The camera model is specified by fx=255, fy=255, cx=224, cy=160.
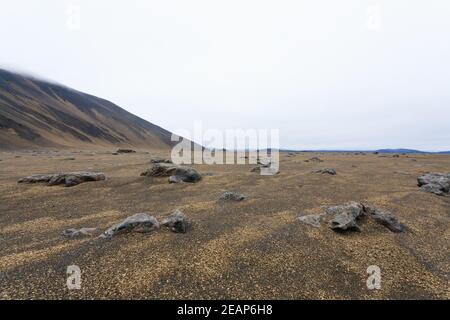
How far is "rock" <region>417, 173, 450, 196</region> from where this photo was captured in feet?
44.8

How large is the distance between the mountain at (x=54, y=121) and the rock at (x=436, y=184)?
2937 inches

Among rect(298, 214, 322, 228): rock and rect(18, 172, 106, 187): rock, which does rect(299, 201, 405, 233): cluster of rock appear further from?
rect(18, 172, 106, 187): rock

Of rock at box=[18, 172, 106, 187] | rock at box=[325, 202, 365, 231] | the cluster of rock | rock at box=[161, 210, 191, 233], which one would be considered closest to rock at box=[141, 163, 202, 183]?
rock at box=[18, 172, 106, 187]

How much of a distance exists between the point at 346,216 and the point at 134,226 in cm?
679

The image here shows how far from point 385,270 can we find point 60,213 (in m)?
11.2

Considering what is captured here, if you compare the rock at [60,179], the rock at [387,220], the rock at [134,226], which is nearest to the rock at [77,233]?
the rock at [134,226]

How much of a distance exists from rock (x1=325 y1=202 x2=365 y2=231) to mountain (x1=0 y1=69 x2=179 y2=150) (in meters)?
72.3

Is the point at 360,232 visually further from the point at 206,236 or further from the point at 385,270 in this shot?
the point at 206,236

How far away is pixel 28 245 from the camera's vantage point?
278 inches

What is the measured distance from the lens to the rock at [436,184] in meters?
13.6

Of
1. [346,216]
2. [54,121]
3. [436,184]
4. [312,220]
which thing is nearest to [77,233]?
[312,220]

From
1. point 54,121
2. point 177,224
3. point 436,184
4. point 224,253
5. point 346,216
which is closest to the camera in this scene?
point 224,253

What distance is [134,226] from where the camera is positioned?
7711 mm

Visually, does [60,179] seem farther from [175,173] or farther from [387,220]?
[387,220]
